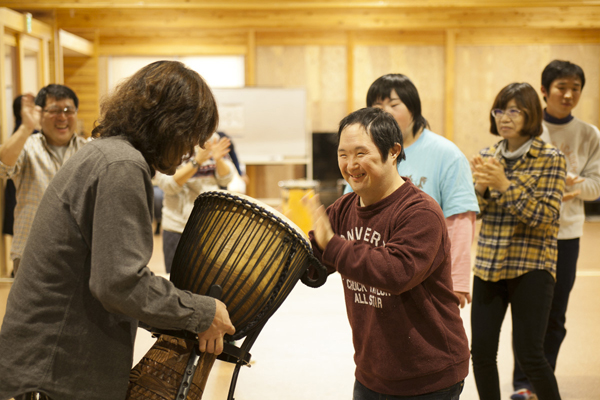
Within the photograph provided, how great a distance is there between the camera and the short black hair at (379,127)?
1479mm

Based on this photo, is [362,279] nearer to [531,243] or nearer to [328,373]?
[531,243]

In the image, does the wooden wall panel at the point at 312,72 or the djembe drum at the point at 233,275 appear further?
the wooden wall panel at the point at 312,72

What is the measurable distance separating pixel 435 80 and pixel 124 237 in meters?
8.67

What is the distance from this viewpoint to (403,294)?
1485 millimetres

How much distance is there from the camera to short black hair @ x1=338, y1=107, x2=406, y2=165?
1.48 metres

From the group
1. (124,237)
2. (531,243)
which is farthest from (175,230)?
(124,237)

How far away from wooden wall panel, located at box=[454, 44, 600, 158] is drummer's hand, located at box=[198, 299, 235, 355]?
846 centimetres

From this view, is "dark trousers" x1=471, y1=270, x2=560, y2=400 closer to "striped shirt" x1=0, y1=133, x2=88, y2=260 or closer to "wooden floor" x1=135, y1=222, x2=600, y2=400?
"wooden floor" x1=135, y1=222, x2=600, y2=400

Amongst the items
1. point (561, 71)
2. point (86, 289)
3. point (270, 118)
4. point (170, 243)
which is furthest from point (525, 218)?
point (270, 118)

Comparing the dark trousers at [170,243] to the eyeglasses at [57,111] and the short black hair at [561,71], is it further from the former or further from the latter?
the short black hair at [561,71]

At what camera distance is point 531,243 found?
7.57 feet

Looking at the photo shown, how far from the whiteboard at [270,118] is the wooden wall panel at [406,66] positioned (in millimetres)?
1062

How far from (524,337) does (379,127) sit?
1282 mm

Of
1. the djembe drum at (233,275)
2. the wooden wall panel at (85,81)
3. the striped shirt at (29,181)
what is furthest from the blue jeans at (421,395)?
the wooden wall panel at (85,81)
